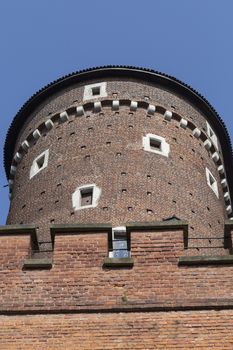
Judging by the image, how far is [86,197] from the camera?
16172 millimetres

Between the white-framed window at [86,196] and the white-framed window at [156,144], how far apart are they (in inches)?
81.0

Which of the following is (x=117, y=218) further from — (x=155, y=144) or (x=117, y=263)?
(x=117, y=263)

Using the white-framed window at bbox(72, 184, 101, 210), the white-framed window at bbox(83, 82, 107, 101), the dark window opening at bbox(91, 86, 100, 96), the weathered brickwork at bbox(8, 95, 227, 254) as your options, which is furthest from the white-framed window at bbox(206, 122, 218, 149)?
the white-framed window at bbox(72, 184, 101, 210)

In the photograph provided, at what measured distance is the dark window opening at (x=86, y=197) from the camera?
1589 centimetres

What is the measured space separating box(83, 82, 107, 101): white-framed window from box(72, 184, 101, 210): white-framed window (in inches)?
170

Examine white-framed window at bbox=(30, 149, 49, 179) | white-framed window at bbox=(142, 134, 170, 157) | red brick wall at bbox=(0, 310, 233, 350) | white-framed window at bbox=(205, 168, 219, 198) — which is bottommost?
red brick wall at bbox=(0, 310, 233, 350)

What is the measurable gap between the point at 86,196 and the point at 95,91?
5.05 m

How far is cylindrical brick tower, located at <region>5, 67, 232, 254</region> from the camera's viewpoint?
1590 cm

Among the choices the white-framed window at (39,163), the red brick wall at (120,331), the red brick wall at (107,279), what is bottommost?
the red brick wall at (120,331)

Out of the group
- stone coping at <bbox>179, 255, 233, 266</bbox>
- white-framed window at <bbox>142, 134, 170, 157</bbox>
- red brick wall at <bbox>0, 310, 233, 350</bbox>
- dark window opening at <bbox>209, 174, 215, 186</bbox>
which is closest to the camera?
red brick wall at <bbox>0, 310, 233, 350</bbox>

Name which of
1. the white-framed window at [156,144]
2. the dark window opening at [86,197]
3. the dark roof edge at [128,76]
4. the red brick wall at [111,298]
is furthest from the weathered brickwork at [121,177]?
the red brick wall at [111,298]

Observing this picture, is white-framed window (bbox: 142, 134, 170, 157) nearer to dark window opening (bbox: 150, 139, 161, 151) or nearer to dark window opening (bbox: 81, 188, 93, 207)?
dark window opening (bbox: 150, 139, 161, 151)

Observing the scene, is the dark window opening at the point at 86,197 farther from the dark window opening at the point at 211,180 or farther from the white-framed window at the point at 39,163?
the dark window opening at the point at 211,180

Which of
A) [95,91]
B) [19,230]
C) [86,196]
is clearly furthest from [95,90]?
[19,230]
